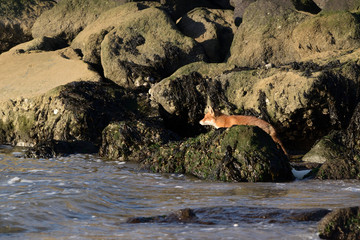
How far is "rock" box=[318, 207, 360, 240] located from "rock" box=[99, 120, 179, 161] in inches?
219

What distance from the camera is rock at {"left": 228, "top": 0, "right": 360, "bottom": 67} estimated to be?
11406mm

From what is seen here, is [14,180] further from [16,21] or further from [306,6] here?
[16,21]

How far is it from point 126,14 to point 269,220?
10508 millimetres

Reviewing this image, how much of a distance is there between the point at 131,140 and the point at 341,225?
6209 millimetres

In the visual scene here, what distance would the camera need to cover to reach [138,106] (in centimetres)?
1173

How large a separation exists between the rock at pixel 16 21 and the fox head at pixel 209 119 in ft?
25.7

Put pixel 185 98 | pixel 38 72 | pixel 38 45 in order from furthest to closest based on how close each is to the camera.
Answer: pixel 38 45, pixel 38 72, pixel 185 98

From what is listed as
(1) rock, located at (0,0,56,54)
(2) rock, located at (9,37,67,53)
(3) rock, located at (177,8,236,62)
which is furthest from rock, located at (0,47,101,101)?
(3) rock, located at (177,8,236,62)

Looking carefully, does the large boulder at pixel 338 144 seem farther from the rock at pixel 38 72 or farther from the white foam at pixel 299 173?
the rock at pixel 38 72

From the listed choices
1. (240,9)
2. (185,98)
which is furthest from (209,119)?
(240,9)

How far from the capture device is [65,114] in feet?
36.8

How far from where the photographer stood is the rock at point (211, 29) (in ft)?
44.0

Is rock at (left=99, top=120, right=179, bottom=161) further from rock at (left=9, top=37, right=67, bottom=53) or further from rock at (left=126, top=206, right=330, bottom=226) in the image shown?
rock at (left=9, top=37, right=67, bottom=53)

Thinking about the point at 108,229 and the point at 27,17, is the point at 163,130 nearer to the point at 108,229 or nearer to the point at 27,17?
the point at 108,229
